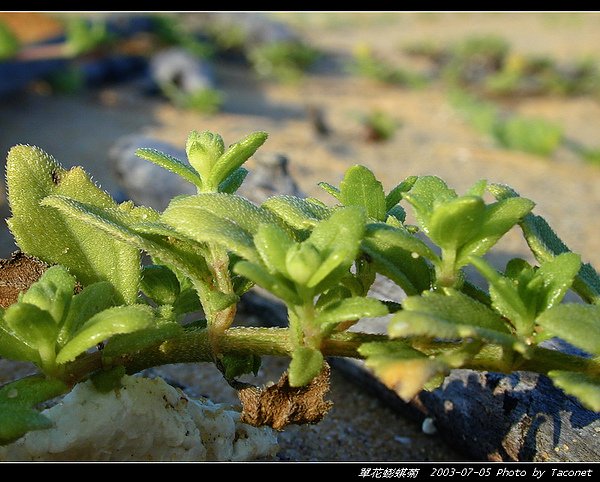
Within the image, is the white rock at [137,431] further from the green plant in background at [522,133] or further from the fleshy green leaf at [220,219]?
the green plant in background at [522,133]

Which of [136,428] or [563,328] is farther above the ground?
[563,328]

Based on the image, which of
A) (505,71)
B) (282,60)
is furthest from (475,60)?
(282,60)

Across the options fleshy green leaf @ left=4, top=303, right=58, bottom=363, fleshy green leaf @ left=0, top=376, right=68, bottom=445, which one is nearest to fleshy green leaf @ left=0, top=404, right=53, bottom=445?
fleshy green leaf @ left=0, top=376, right=68, bottom=445

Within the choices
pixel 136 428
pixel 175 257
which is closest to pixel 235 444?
pixel 136 428

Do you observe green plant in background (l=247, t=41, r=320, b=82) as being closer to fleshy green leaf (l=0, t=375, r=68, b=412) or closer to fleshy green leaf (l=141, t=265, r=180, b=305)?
fleshy green leaf (l=141, t=265, r=180, b=305)

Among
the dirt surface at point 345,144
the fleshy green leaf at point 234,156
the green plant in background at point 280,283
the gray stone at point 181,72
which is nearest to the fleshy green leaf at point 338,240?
the green plant in background at point 280,283

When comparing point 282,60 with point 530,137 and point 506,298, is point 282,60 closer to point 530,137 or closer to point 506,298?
point 530,137
